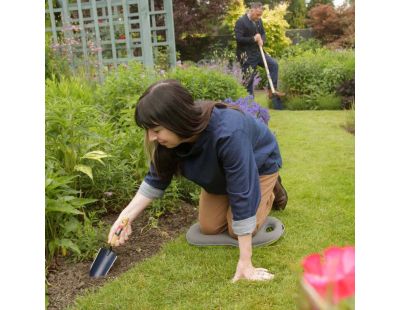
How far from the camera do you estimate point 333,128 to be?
548 centimetres

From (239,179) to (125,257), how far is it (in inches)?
33.5

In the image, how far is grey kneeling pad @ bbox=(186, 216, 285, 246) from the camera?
253 cm

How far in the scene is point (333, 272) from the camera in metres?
0.40

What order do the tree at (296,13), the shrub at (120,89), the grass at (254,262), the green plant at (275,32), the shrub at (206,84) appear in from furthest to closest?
the tree at (296,13), the green plant at (275,32), the shrub at (206,84), the shrub at (120,89), the grass at (254,262)

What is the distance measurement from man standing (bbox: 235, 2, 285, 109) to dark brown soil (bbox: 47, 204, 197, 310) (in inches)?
171

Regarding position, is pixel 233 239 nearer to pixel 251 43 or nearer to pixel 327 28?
pixel 251 43

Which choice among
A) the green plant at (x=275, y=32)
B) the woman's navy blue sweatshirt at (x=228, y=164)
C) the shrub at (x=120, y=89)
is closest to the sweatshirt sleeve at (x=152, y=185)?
the woman's navy blue sweatshirt at (x=228, y=164)

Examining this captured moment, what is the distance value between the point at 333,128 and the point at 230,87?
1.72 metres

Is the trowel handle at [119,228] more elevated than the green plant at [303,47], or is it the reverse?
the green plant at [303,47]

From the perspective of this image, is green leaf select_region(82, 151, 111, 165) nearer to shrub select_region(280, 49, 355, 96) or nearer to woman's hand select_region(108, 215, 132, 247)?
woman's hand select_region(108, 215, 132, 247)

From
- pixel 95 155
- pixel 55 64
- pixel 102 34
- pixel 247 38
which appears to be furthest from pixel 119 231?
pixel 247 38

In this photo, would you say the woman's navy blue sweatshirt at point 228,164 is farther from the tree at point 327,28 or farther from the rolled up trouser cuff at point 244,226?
the tree at point 327,28

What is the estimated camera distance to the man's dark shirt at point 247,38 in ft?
23.7

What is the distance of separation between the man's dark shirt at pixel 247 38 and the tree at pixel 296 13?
7.80 meters
